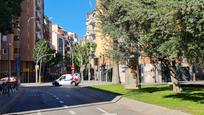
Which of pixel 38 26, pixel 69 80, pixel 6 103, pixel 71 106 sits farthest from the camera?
pixel 38 26

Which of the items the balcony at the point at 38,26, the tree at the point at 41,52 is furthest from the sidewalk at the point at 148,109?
the balcony at the point at 38,26

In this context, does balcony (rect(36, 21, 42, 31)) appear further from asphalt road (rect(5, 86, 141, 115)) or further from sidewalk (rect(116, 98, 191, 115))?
sidewalk (rect(116, 98, 191, 115))

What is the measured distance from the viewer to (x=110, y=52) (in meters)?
37.8

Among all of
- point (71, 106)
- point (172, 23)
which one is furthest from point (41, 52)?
point (172, 23)

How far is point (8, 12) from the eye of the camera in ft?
93.6

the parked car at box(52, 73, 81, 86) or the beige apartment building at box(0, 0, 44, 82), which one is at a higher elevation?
the beige apartment building at box(0, 0, 44, 82)

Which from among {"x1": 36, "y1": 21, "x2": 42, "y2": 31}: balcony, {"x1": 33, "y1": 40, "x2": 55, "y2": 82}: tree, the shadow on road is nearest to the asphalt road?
the shadow on road

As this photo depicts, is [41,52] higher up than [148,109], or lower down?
higher up

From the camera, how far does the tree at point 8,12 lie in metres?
28.0

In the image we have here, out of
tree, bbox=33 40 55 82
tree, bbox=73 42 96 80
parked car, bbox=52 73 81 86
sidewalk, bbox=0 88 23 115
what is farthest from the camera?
tree, bbox=73 42 96 80

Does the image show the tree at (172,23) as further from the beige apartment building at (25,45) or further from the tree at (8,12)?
the beige apartment building at (25,45)

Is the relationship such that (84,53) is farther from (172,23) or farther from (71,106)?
(172,23)

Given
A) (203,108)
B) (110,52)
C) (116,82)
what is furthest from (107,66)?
(203,108)

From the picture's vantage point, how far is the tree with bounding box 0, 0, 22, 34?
91.7ft
